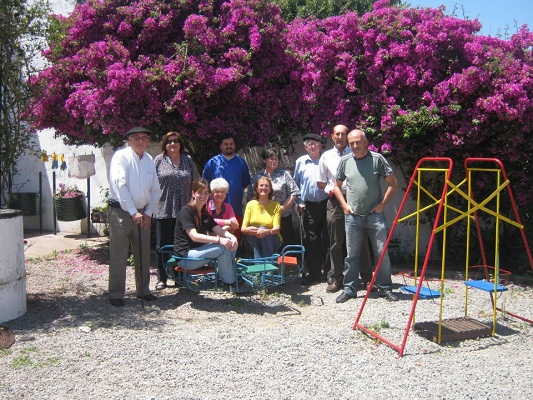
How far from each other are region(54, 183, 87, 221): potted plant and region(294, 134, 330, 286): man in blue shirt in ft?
17.6

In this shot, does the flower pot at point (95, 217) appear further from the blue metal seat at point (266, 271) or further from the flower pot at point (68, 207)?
the blue metal seat at point (266, 271)

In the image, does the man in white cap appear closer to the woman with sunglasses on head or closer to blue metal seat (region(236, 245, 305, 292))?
the woman with sunglasses on head

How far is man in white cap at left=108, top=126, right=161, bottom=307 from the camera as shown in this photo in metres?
6.02

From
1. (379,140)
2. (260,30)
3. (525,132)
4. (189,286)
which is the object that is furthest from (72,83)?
(525,132)

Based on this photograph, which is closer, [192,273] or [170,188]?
[192,273]

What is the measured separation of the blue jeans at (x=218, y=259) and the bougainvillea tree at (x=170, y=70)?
2.02m

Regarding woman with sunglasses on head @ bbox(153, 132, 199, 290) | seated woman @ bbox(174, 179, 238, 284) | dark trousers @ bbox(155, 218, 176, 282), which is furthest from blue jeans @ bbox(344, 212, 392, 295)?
dark trousers @ bbox(155, 218, 176, 282)

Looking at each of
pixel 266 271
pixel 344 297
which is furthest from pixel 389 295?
pixel 266 271

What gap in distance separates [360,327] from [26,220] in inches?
356

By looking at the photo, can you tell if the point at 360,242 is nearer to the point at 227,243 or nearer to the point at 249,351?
the point at 227,243

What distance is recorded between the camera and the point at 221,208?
6.63 m

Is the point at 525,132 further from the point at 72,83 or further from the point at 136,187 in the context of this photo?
the point at 72,83

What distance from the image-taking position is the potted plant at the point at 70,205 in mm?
10844

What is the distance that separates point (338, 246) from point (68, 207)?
19.9 feet
